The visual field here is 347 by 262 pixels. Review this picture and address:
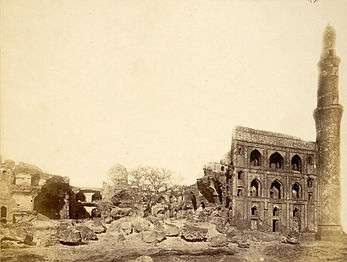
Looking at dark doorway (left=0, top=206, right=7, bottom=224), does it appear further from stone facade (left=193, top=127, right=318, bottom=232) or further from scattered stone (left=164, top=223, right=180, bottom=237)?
stone facade (left=193, top=127, right=318, bottom=232)

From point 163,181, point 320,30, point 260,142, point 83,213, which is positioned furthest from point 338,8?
point 83,213

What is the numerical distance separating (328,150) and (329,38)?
24.6ft

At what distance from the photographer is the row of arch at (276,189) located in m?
21.0

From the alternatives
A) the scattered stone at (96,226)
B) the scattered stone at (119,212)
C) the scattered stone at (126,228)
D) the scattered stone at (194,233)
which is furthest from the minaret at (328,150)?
the scattered stone at (96,226)

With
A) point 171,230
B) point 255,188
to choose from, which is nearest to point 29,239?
point 171,230

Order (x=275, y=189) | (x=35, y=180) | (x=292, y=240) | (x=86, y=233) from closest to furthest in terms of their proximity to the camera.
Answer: (x=86, y=233) < (x=35, y=180) < (x=292, y=240) < (x=275, y=189)

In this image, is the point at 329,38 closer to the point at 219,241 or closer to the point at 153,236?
the point at 219,241

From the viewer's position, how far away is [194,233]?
53.1ft

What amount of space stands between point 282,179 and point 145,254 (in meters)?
10.4

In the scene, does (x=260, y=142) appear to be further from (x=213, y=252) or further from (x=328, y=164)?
(x=213, y=252)

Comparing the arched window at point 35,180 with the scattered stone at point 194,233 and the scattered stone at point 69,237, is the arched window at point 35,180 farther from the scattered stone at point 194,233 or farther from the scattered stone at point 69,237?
the scattered stone at point 194,233

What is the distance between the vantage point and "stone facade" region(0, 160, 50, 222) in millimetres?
14961

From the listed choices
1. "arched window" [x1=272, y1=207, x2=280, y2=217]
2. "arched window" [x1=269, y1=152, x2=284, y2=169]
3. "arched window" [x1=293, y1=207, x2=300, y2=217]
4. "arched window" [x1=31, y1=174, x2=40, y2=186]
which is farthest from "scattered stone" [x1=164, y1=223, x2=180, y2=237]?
"arched window" [x1=269, y1=152, x2=284, y2=169]

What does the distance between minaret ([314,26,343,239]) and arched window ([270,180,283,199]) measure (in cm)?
200
